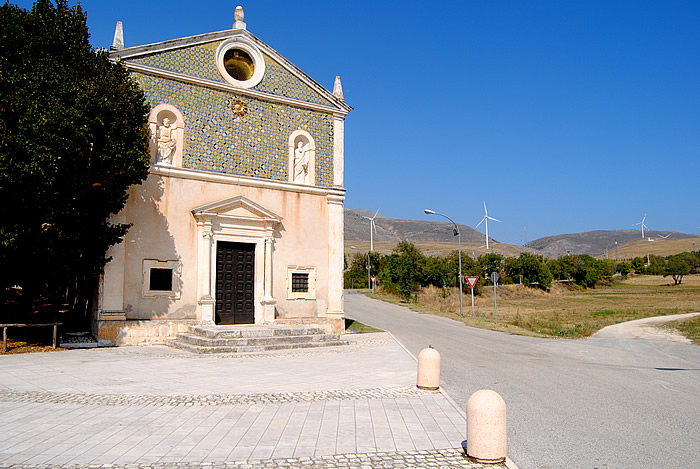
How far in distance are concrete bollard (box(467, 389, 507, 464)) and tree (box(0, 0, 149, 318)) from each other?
1165cm

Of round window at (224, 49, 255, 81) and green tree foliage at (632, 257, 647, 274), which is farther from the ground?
round window at (224, 49, 255, 81)

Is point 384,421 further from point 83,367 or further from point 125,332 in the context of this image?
point 125,332

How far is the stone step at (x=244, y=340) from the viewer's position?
14762 millimetres

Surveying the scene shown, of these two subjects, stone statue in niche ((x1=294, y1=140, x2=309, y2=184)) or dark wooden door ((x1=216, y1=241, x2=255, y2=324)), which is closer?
dark wooden door ((x1=216, y1=241, x2=255, y2=324))

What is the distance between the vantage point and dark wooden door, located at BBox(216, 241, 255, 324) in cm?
1766

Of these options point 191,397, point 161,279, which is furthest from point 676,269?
point 191,397

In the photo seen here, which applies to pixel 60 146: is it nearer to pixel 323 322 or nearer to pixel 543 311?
pixel 323 322

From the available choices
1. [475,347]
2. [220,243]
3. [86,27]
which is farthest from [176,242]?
[475,347]

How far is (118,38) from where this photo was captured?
55.3 feet

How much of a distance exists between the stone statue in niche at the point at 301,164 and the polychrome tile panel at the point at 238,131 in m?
0.40

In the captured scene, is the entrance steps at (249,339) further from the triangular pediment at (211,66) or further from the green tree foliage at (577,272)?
the green tree foliage at (577,272)

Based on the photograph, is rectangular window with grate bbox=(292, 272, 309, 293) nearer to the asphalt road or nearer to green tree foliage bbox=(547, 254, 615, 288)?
the asphalt road

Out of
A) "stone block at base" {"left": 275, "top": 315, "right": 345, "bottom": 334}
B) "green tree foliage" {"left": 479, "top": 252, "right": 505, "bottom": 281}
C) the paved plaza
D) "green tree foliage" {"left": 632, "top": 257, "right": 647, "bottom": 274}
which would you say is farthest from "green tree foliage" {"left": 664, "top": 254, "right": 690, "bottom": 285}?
the paved plaza

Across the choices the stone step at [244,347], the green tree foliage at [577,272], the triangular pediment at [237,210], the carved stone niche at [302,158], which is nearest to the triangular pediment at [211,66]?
the carved stone niche at [302,158]
